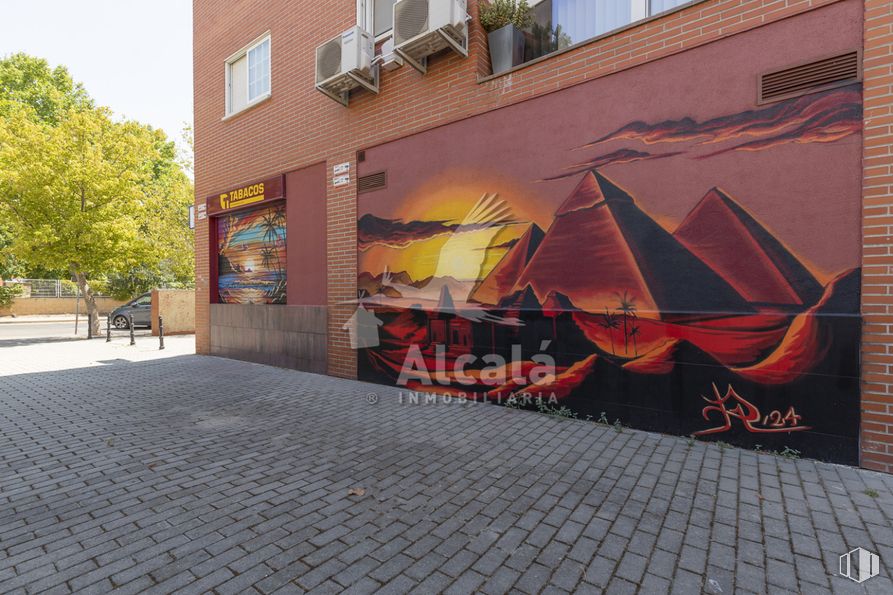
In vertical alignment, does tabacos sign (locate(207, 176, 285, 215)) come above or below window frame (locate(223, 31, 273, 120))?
below

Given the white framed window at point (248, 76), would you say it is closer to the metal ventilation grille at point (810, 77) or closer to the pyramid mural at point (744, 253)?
the pyramid mural at point (744, 253)

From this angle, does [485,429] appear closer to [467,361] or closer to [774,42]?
[467,361]

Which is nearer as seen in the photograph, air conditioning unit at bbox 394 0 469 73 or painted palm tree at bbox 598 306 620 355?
painted palm tree at bbox 598 306 620 355

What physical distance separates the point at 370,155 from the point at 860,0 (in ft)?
20.7

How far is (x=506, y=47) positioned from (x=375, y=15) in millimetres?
3166

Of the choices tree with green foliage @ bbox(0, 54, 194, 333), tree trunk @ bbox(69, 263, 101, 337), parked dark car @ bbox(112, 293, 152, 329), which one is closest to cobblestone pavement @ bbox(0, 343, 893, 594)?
tree with green foliage @ bbox(0, 54, 194, 333)

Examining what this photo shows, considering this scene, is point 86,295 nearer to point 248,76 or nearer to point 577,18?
point 248,76

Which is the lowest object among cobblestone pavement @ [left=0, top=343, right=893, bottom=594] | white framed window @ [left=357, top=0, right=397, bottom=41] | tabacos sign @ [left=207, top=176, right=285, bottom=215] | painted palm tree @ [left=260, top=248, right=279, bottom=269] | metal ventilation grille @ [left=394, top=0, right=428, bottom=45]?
cobblestone pavement @ [left=0, top=343, right=893, bottom=594]

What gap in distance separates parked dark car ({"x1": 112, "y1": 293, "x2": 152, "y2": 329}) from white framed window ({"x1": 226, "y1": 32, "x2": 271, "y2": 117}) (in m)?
11.4

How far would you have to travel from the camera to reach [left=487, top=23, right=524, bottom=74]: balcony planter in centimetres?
598

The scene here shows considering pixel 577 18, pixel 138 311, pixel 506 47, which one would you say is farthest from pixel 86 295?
pixel 577 18

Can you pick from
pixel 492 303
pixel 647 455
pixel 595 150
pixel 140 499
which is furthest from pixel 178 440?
pixel 595 150
